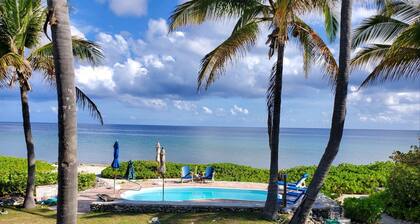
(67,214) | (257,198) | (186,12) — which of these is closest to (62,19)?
(67,214)

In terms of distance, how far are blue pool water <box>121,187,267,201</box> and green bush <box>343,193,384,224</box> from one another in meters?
4.01

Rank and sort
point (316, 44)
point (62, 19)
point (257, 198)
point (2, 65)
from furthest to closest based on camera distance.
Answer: point (257, 198)
point (316, 44)
point (2, 65)
point (62, 19)

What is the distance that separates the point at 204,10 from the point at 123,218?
5.99 meters

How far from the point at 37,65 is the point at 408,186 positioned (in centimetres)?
1055

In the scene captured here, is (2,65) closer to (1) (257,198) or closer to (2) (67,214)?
(2) (67,214)

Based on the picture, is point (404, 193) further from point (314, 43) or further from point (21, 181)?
point (21, 181)

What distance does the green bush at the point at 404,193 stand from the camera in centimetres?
956

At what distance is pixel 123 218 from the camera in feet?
35.9

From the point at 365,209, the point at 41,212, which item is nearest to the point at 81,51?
the point at 41,212

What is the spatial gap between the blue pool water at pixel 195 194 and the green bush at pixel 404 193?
5.33 meters

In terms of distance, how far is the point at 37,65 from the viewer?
11719 millimetres

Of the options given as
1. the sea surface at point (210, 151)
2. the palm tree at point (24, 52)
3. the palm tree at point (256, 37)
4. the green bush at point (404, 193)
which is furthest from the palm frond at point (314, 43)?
the sea surface at point (210, 151)

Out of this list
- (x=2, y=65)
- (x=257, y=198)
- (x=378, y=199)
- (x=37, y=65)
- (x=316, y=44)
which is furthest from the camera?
(x=257, y=198)

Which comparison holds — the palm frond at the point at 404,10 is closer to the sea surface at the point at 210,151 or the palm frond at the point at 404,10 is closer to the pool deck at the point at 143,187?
the pool deck at the point at 143,187
